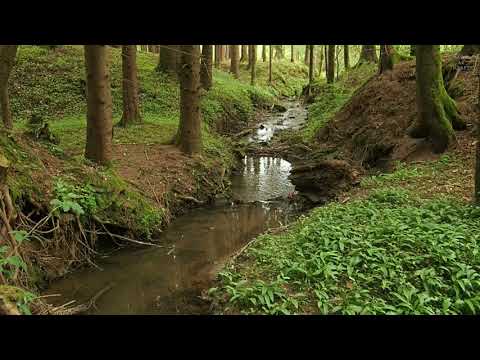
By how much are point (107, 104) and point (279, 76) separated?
3430cm

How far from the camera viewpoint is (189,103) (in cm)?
1146

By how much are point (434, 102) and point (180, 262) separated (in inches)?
306

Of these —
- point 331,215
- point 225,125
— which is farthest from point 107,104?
point 225,125

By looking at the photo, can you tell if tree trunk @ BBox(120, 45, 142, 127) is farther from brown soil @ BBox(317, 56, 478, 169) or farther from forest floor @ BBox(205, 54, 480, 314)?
forest floor @ BBox(205, 54, 480, 314)

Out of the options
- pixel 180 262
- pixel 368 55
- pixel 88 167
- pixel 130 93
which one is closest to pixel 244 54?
pixel 368 55

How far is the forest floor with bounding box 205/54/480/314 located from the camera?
4.54 meters

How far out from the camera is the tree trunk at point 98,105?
8336 millimetres

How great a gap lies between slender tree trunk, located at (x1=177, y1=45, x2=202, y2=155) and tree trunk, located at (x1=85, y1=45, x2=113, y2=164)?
3.04 m

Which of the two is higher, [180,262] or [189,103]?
[189,103]

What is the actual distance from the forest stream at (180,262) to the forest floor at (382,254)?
77cm

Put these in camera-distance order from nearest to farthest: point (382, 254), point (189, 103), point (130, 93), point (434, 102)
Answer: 1. point (382, 254)
2. point (434, 102)
3. point (189, 103)
4. point (130, 93)

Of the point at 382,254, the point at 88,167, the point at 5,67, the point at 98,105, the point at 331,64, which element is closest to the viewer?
the point at 382,254

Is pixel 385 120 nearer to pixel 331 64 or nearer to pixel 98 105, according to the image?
pixel 98 105

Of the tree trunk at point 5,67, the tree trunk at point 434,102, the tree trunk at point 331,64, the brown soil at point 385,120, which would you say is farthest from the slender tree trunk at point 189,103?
the tree trunk at point 331,64
